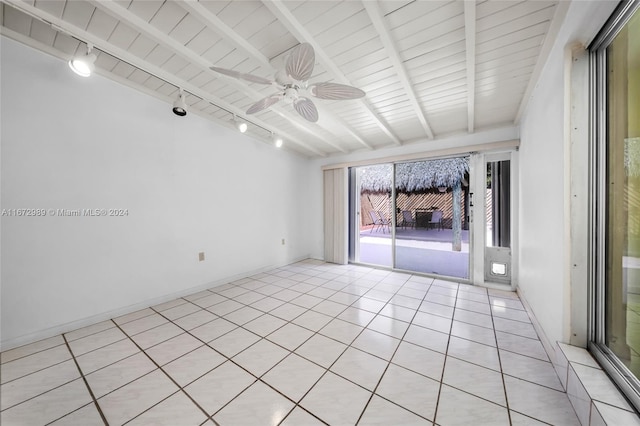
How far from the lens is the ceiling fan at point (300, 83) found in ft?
4.84

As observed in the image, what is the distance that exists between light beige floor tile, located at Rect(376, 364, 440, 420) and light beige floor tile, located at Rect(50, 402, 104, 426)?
1594 millimetres

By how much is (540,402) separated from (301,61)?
262 centimetres

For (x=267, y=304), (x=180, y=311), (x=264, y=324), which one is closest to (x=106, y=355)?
(x=180, y=311)

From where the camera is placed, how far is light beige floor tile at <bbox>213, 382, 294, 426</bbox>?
1.16m

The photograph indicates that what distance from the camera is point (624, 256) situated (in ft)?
3.68

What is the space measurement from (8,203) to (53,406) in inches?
63.5

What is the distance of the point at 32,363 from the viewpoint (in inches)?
62.5

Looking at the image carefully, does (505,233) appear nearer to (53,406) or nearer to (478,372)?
(478,372)

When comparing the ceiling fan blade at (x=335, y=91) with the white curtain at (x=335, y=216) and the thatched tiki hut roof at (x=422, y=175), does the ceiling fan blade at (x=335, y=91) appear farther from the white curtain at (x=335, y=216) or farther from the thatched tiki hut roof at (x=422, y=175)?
the thatched tiki hut roof at (x=422, y=175)

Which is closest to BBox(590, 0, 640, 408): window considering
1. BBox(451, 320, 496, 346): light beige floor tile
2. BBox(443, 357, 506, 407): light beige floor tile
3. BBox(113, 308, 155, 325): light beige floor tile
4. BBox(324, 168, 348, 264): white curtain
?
BBox(443, 357, 506, 407): light beige floor tile

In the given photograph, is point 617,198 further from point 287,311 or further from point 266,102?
point 287,311

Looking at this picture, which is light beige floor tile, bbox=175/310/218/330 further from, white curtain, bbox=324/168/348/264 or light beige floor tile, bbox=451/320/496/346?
white curtain, bbox=324/168/348/264

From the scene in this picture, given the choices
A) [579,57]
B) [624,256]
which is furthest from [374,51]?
[624,256]

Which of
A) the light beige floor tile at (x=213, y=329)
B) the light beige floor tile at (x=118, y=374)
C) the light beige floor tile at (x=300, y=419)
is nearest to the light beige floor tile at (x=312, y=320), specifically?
the light beige floor tile at (x=213, y=329)
